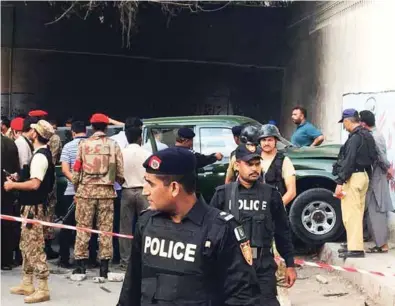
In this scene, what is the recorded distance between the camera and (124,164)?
25.7ft

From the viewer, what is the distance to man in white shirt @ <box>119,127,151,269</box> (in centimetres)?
783

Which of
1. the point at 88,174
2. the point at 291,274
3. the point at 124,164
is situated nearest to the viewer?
the point at 291,274

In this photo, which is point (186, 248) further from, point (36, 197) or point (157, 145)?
point (157, 145)

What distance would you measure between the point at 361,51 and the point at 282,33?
677cm

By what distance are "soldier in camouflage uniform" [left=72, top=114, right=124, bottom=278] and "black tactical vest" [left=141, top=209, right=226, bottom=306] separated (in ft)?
14.4

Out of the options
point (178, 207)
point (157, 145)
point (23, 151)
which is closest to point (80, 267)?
point (23, 151)

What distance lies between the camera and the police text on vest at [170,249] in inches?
113

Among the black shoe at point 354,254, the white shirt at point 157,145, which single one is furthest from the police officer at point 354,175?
the white shirt at point 157,145

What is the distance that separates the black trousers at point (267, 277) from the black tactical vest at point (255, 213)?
0.10 meters

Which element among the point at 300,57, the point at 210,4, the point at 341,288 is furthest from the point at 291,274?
the point at 210,4

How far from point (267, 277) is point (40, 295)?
2.79 meters

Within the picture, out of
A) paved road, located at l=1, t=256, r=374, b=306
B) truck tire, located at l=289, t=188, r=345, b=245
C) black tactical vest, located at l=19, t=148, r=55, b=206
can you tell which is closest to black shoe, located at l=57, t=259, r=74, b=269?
paved road, located at l=1, t=256, r=374, b=306

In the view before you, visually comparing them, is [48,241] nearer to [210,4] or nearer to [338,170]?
[338,170]

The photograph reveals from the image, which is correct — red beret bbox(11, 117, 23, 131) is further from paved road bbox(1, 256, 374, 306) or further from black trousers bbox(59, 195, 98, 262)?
paved road bbox(1, 256, 374, 306)
